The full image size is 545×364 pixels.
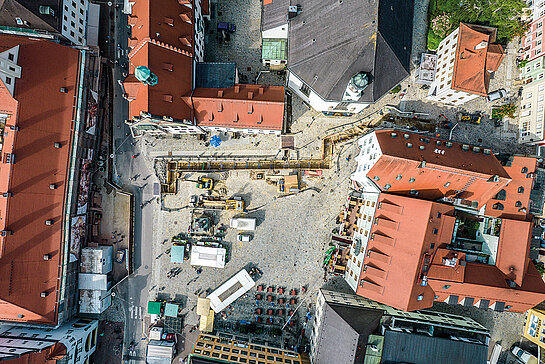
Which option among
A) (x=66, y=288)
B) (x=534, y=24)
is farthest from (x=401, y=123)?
(x=66, y=288)

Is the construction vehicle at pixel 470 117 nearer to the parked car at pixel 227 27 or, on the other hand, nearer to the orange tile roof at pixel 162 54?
the parked car at pixel 227 27

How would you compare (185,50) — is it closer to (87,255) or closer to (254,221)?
(254,221)

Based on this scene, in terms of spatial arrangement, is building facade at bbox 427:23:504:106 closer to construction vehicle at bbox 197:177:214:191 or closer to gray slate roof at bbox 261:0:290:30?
gray slate roof at bbox 261:0:290:30

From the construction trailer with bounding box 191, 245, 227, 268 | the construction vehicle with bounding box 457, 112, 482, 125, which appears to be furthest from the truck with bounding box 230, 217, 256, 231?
the construction vehicle with bounding box 457, 112, 482, 125

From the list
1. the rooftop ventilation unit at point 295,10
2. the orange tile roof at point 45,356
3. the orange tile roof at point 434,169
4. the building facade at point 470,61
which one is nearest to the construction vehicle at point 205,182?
the orange tile roof at point 434,169

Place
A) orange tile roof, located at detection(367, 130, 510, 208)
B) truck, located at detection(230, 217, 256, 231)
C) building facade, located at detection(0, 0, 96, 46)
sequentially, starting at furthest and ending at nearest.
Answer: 1. truck, located at detection(230, 217, 256, 231)
2. building facade, located at detection(0, 0, 96, 46)
3. orange tile roof, located at detection(367, 130, 510, 208)
